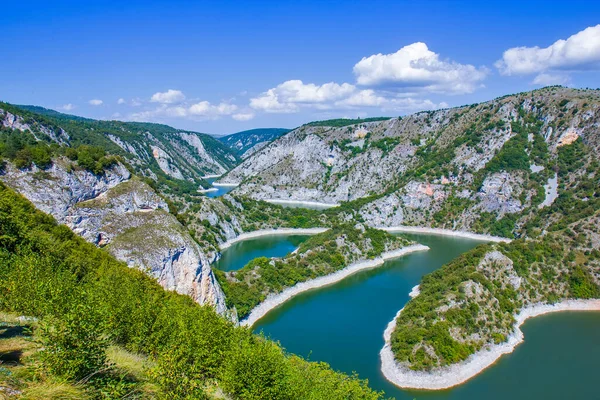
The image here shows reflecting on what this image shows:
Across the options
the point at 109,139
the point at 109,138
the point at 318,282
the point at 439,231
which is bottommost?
the point at 439,231

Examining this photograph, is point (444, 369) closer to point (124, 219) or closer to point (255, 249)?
point (124, 219)

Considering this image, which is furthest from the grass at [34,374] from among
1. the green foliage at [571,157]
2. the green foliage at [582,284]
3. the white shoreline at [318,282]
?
the green foliage at [571,157]

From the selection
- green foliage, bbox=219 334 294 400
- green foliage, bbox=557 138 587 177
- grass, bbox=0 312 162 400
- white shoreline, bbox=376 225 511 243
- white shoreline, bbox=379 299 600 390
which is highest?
grass, bbox=0 312 162 400

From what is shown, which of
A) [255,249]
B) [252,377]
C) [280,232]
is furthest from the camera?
[280,232]

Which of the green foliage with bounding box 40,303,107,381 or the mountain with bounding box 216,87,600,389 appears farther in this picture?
the mountain with bounding box 216,87,600,389

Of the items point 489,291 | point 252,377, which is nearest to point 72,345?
point 252,377

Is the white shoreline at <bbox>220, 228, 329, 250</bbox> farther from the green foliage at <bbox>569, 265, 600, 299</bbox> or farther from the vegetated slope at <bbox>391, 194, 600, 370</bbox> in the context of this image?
the green foliage at <bbox>569, 265, 600, 299</bbox>

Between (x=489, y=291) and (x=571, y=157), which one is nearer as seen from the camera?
(x=489, y=291)

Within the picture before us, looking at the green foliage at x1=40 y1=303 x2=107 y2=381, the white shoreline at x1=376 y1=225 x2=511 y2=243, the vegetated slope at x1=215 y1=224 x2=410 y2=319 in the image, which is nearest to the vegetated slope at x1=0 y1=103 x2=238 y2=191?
the vegetated slope at x1=215 y1=224 x2=410 y2=319
